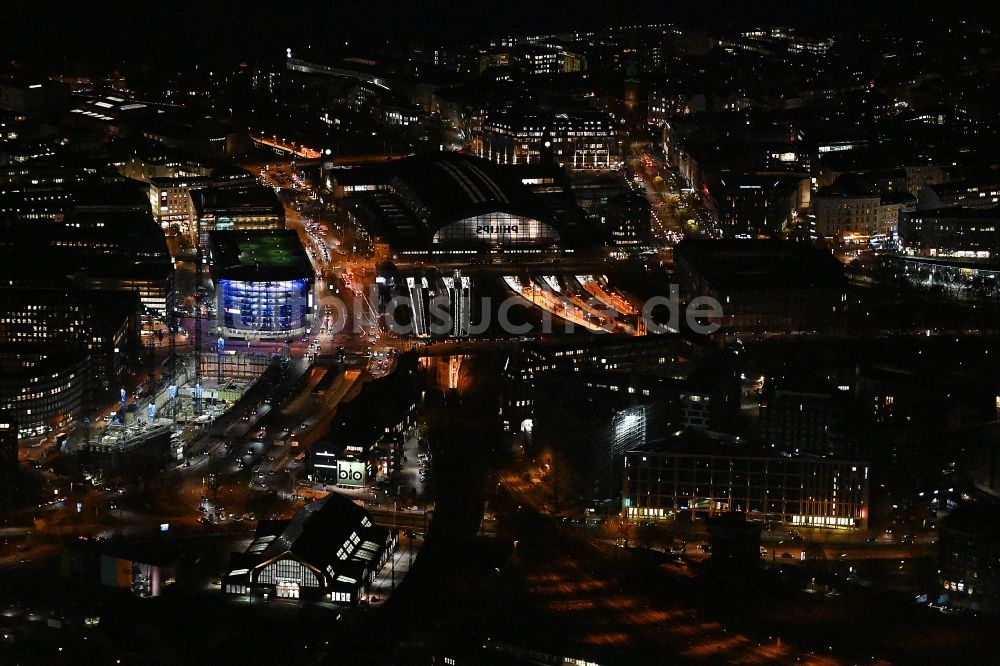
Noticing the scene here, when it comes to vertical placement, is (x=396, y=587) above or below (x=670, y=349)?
below

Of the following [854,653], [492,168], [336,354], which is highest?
[492,168]

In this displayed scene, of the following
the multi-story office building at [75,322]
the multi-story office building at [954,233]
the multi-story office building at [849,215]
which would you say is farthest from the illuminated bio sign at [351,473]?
the multi-story office building at [849,215]

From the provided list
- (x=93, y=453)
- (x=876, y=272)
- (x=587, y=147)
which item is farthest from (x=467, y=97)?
(x=93, y=453)

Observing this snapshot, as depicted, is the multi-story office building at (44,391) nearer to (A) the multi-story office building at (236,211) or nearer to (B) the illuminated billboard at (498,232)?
(A) the multi-story office building at (236,211)

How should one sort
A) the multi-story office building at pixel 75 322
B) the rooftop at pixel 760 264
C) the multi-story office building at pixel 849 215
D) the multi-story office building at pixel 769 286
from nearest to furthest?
1. the multi-story office building at pixel 75 322
2. the multi-story office building at pixel 769 286
3. the rooftop at pixel 760 264
4. the multi-story office building at pixel 849 215

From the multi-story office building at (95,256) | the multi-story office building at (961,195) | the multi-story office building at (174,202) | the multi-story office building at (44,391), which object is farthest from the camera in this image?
the multi-story office building at (961,195)

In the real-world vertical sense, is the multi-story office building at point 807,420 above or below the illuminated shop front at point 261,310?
below

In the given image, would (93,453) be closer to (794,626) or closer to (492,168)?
(794,626)
